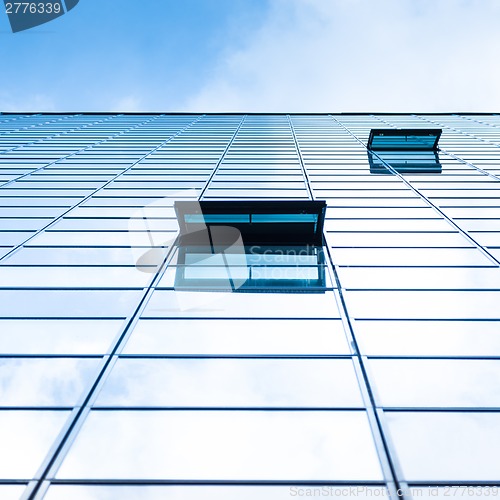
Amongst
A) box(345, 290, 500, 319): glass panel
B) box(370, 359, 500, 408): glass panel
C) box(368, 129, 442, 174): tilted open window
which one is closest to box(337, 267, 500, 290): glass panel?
box(345, 290, 500, 319): glass panel

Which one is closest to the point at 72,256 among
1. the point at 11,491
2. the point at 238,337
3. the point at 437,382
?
the point at 238,337

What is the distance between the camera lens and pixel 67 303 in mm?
7891

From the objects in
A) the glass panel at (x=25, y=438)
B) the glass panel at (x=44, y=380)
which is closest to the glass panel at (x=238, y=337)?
the glass panel at (x=44, y=380)

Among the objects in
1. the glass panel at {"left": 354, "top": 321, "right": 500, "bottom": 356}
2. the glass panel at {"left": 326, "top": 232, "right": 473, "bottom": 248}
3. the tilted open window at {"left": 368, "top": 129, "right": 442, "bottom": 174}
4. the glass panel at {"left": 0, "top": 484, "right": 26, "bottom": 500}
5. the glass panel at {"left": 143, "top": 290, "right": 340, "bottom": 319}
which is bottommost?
the tilted open window at {"left": 368, "top": 129, "right": 442, "bottom": 174}

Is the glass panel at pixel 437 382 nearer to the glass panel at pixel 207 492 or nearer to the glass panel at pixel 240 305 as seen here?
the glass panel at pixel 207 492

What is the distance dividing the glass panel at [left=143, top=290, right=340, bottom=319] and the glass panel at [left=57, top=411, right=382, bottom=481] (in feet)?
7.22

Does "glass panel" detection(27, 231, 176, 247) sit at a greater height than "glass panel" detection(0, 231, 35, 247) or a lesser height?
lesser

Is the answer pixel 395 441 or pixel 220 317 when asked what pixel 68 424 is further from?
pixel 395 441

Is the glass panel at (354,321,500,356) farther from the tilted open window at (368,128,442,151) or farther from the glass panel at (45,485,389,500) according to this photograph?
the tilted open window at (368,128,442,151)

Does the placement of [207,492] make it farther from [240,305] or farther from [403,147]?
[403,147]

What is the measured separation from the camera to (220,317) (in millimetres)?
7434

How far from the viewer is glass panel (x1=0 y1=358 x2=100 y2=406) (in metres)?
5.70

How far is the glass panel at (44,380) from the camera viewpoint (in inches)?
225

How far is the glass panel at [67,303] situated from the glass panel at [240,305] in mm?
471
